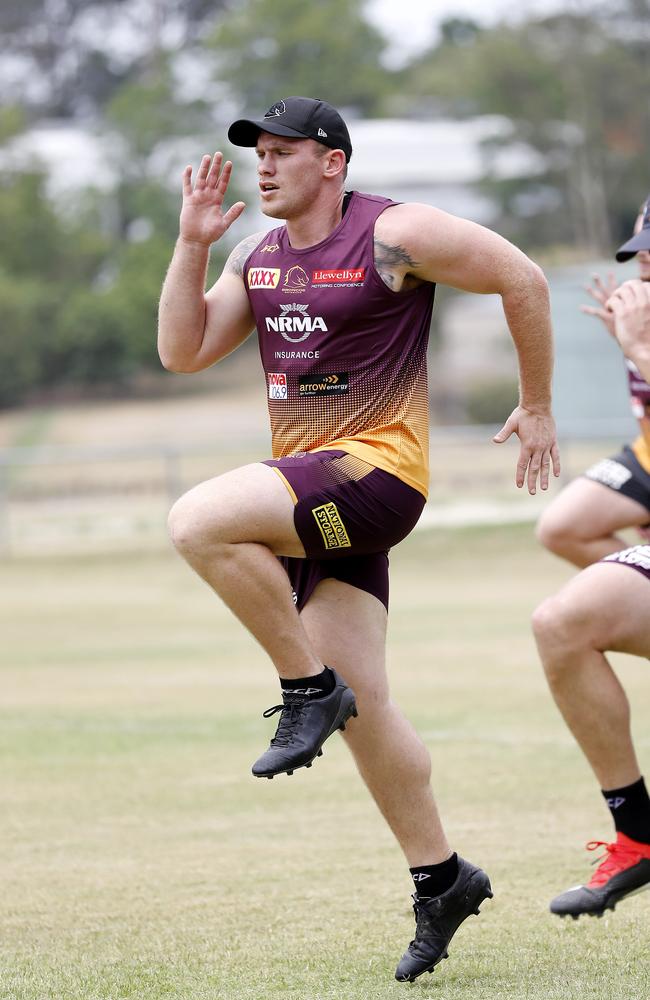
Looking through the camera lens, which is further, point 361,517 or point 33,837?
point 33,837

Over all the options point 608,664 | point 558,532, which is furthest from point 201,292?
point 558,532

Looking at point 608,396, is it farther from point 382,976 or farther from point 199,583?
point 382,976

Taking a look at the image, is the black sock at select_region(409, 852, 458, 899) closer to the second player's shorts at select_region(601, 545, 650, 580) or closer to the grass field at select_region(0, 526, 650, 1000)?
the grass field at select_region(0, 526, 650, 1000)

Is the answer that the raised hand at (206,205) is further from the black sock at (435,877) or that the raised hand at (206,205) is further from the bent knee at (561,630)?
the black sock at (435,877)

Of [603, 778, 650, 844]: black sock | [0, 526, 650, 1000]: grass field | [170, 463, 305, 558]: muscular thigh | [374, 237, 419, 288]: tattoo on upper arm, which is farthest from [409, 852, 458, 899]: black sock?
[374, 237, 419, 288]: tattoo on upper arm

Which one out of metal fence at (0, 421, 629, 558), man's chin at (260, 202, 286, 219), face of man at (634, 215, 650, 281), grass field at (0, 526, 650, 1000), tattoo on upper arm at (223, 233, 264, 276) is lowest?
metal fence at (0, 421, 629, 558)

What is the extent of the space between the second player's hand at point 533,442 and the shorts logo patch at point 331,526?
62cm

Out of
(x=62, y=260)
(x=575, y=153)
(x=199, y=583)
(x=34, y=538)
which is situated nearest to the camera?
(x=199, y=583)

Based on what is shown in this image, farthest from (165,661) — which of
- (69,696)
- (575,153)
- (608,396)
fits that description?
(575,153)

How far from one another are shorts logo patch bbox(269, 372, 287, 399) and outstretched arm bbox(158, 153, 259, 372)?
9.9 inches

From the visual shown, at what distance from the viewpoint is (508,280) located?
5078 mm

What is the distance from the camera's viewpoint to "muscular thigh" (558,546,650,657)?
5102mm

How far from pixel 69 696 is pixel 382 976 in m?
6.60

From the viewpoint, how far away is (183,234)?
17.3 feet
